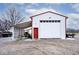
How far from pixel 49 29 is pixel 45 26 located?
31 centimetres

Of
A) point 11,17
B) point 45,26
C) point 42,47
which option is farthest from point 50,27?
point 11,17

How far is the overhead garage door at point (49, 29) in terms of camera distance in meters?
12.1

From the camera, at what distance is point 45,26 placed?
12391mm

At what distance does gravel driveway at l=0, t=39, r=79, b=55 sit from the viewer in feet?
35.2

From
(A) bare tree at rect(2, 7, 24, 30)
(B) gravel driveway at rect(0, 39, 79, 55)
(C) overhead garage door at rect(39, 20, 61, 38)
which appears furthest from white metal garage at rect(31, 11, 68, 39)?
(A) bare tree at rect(2, 7, 24, 30)

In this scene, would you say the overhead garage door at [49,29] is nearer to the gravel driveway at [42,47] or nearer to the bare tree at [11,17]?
the gravel driveway at [42,47]

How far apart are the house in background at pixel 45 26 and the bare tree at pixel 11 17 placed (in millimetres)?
343

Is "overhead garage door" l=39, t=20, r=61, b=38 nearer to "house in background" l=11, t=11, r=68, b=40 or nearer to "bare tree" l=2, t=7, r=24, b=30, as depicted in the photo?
"house in background" l=11, t=11, r=68, b=40

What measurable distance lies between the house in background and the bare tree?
0.34 meters

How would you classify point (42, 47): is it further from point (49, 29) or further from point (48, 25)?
point (48, 25)

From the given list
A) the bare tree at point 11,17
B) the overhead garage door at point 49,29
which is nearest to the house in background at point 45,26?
the overhead garage door at point 49,29

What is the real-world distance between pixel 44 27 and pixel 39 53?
2188 millimetres

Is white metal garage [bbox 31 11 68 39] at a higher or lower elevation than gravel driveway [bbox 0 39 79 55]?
higher

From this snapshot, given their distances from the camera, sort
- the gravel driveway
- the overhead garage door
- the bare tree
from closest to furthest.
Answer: the gravel driveway < the bare tree < the overhead garage door
